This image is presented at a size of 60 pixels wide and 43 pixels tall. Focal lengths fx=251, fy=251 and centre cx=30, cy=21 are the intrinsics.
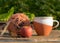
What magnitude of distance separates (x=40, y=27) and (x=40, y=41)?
A: 154 mm

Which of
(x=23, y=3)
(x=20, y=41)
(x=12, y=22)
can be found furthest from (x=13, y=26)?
(x=23, y=3)

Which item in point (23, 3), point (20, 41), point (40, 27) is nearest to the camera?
point (20, 41)

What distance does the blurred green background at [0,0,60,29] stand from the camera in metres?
3.36

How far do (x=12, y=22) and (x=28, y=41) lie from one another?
158mm

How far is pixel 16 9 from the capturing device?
338cm

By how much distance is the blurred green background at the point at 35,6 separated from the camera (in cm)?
336

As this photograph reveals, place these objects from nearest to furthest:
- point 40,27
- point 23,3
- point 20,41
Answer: point 20,41 < point 40,27 < point 23,3

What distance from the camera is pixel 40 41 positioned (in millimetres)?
1243

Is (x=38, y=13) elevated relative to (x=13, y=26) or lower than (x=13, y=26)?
lower

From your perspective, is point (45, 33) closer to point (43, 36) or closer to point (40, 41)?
point (43, 36)

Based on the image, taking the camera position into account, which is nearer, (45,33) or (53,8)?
(45,33)

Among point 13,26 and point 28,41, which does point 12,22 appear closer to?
point 13,26

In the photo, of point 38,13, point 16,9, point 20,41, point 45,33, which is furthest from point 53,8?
point 20,41

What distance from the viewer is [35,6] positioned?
343 centimetres
